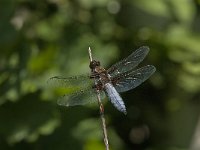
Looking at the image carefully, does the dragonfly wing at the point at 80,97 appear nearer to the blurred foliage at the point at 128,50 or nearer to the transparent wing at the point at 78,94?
the transparent wing at the point at 78,94

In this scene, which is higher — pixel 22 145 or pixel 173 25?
pixel 173 25

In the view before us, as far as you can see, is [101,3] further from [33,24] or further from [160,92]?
[160,92]

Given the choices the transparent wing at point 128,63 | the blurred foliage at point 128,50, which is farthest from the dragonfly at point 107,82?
the blurred foliage at point 128,50

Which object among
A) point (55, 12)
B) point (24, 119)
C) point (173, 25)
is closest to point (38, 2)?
point (55, 12)

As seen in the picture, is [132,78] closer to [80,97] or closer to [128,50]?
[80,97]

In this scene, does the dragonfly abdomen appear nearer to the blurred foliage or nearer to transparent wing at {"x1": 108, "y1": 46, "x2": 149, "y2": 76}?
transparent wing at {"x1": 108, "y1": 46, "x2": 149, "y2": 76}

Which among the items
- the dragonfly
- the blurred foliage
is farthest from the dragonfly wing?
the blurred foliage
